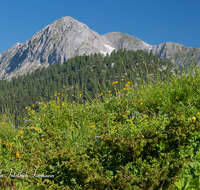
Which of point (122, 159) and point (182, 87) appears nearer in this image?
point (122, 159)

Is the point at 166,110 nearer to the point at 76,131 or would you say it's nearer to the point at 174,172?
the point at 174,172

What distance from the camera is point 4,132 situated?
480cm

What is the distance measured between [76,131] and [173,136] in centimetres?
213

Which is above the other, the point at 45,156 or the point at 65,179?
the point at 45,156

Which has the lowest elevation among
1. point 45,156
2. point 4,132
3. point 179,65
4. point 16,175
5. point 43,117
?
point 16,175

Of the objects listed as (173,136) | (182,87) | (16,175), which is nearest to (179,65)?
(182,87)

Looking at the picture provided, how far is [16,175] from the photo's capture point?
2932mm

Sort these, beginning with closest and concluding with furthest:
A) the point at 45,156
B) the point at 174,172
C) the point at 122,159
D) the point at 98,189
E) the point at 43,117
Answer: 1. the point at 174,172
2. the point at 98,189
3. the point at 122,159
4. the point at 45,156
5. the point at 43,117

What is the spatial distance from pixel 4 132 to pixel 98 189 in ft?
12.5

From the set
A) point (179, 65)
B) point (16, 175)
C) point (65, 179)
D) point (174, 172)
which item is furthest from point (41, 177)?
point (179, 65)

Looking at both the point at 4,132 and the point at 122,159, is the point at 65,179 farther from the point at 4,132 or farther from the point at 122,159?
the point at 4,132

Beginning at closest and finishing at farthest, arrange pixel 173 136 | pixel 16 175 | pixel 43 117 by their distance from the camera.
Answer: pixel 173 136, pixel 16 175, pixel 43 117

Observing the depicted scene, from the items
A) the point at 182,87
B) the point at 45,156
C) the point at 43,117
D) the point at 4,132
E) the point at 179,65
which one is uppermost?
the point at 179,65

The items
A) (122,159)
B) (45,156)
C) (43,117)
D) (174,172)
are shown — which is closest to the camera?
(174,172)
